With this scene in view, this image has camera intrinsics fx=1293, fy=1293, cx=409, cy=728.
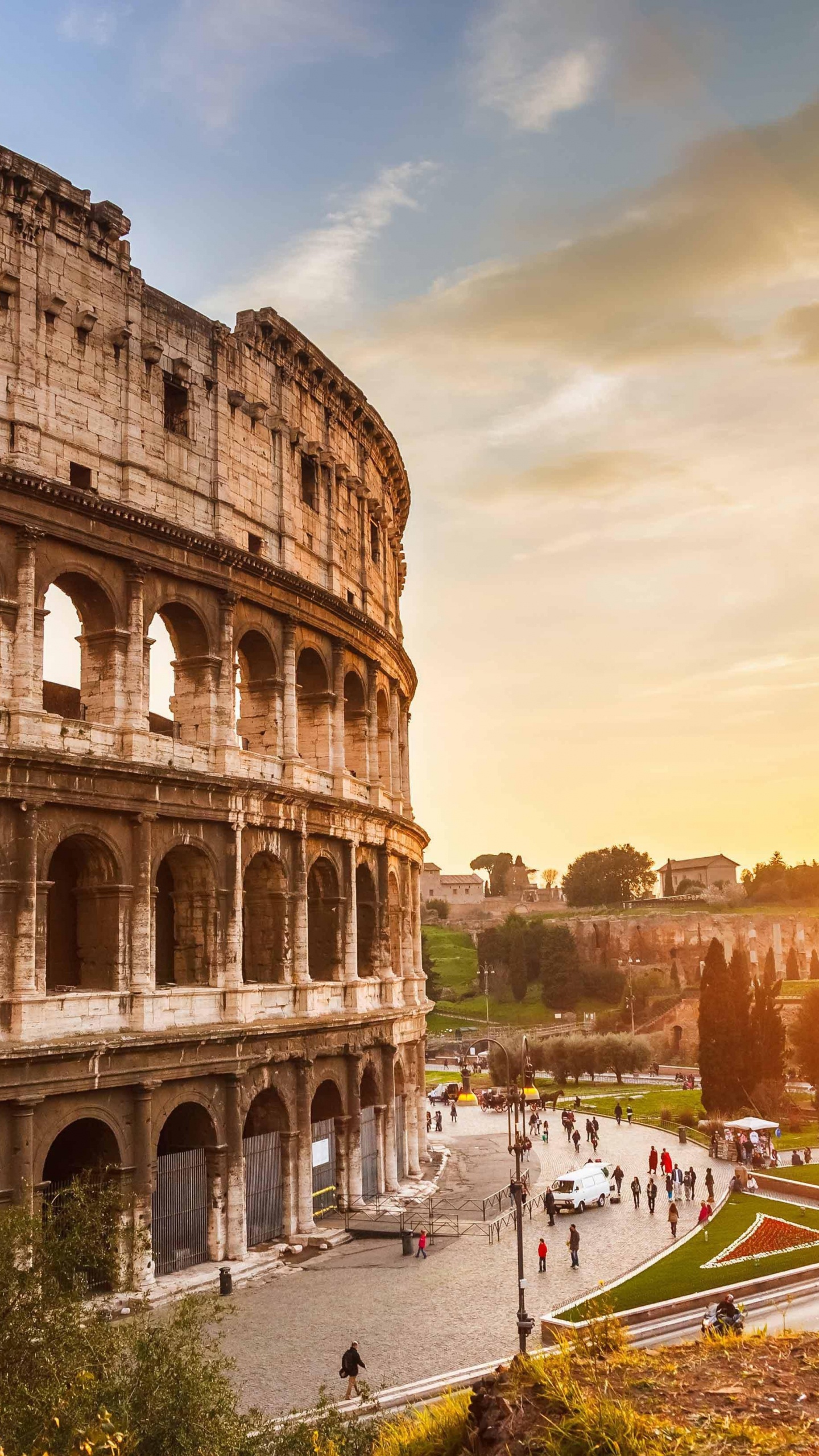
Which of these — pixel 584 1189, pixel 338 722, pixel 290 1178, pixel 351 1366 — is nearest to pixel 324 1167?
pixel 290 1178

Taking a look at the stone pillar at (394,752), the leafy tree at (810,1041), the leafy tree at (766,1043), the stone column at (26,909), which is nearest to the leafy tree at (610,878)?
the leafy tree at (810,1041)

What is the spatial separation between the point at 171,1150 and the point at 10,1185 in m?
5.56

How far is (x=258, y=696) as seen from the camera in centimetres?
3055

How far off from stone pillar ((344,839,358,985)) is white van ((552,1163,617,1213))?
816 cm

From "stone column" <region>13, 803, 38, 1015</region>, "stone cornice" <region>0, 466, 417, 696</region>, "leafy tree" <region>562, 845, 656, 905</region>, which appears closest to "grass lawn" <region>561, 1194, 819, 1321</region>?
"stone column" <region>13, 803, 38, 1015</region>

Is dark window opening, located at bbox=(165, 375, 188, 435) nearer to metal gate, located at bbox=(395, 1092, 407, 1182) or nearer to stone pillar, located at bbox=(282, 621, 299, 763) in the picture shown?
stone pillar, located at bbox=(282, 621, 299, 763)

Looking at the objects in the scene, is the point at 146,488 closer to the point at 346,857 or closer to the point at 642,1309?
the point at 346,857

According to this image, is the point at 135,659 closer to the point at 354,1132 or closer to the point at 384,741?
the point at 354,1132

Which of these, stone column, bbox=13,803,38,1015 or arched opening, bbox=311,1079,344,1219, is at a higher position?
stone column, bbox=13,803,38,1015

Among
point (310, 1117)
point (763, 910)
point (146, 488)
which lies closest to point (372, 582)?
point (146, 488)

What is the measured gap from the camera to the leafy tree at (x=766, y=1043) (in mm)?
49875

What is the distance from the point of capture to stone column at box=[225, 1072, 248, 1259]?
26.0 metres

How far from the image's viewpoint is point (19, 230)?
24188 millimetres

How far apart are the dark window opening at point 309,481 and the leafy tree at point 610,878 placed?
124m
